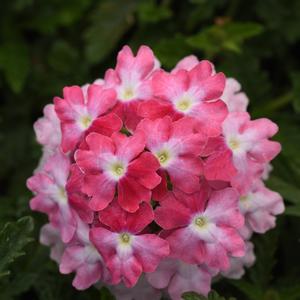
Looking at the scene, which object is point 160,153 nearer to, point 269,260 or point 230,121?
point 230,121

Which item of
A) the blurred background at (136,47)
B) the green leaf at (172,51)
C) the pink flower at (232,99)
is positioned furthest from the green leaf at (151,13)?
the pink flower at (232,99)

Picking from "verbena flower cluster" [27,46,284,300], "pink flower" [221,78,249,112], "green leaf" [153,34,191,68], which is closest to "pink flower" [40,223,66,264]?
"verbena flower cluster" [27,46,284,300]

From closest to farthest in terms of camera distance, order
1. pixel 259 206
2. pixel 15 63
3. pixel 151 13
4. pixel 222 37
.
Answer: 1. pixel 259 206
2. pixel 222 37
3. pixel 151 13
4. pixel 15 63

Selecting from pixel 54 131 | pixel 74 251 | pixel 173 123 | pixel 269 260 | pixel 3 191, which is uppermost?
pixel 173 123

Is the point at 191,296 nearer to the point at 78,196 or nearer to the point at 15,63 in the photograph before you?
the point at 78,196

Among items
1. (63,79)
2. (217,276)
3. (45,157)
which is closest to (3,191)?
(63,79)

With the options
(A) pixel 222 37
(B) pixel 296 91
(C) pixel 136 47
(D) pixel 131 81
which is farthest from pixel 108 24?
(D) pixel 131 81

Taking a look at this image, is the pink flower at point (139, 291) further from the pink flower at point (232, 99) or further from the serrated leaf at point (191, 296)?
the pink flower at point (232, 99)
